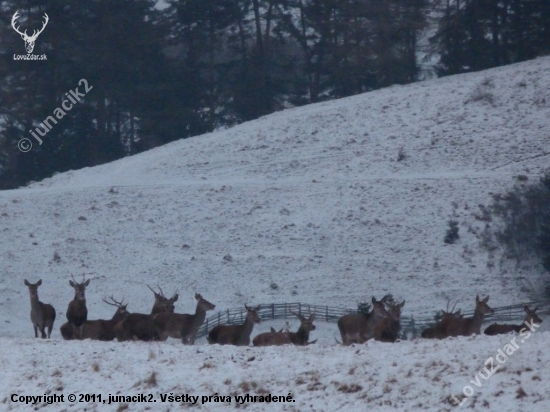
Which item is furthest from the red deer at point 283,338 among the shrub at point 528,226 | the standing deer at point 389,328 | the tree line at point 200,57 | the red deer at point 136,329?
the tree line at point 200,57

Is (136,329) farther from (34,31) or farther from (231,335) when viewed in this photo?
(34,31)

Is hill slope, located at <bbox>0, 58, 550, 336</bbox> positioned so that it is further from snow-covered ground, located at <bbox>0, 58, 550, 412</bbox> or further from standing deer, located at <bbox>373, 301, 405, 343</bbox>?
standing deer, located at <bbox>373, 301, 405, 343</bbox>

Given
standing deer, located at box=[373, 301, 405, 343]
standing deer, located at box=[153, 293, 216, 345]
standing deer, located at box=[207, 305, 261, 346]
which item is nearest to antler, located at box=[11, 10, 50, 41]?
standing deer, located at box=[153, 293, 216, 345]

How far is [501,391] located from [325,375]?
7.98 ft

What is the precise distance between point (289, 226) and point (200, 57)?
26902 mm

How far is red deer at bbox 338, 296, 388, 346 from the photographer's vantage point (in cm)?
1823

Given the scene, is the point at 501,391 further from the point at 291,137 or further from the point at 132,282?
the point at 291,137

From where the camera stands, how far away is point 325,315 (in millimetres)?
29047

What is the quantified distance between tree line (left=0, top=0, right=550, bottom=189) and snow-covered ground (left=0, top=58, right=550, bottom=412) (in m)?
4.19

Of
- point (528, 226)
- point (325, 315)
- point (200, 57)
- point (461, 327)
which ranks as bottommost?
point (325, 315)

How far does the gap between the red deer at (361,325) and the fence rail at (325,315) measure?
8348 mm

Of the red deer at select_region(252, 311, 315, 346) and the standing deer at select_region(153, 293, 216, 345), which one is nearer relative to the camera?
the red deer at select_region(252, 311, 315, 346)

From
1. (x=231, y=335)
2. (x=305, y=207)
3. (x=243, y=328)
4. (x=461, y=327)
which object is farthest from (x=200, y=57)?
(x=461, y=327)

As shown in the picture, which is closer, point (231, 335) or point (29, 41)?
point (231, 335)
